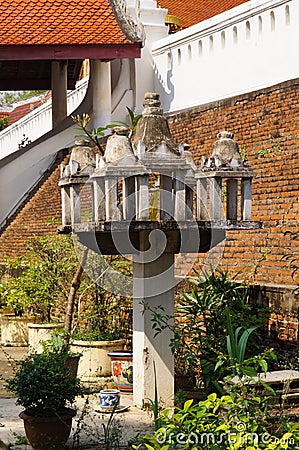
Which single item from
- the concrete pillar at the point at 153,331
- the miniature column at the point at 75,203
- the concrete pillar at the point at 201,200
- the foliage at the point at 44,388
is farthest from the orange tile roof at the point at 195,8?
the foliage at the point at 44,388

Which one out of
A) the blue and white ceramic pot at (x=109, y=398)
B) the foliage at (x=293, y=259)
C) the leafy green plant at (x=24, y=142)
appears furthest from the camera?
the leafy green plant at (x=24, y=142)

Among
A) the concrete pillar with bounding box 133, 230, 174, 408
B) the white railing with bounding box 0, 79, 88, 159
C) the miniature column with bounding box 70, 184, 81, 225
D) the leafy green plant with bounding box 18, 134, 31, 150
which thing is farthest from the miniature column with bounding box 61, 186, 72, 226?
the white railing with bounding box 0, 79, 88, 159

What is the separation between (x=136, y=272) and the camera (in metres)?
6.93

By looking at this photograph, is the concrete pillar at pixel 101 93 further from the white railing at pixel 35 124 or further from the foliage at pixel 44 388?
the foliage at pixel 44 388

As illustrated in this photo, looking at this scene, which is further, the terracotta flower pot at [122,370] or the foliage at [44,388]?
the terracotta flower pot at [122,370]

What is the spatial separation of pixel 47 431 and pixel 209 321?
5.63 feet

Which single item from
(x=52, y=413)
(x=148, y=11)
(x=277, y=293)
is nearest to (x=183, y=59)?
(x=148, y=11)

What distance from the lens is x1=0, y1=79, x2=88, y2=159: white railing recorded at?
696 inches

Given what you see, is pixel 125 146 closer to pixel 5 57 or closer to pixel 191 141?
pixel 191 141

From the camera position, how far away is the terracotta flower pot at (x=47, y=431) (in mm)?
5922

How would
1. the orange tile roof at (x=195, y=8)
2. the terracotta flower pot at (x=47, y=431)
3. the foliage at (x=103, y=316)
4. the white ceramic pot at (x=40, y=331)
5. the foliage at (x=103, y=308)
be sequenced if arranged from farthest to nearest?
the orange tile roof at (x=195, y=8)
the white ceramic pot at (x=40, y=331)
the foliage at (x=103, y=316)
the foliage at (x=103, y=308)
the terracotta flower pot at (x=47, y=431)

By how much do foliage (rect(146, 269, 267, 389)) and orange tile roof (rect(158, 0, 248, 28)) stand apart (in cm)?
1214

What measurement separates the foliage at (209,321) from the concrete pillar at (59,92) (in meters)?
10.5

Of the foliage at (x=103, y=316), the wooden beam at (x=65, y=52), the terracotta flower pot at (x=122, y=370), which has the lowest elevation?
the terracotta flower pot at (x=122, y=370)
